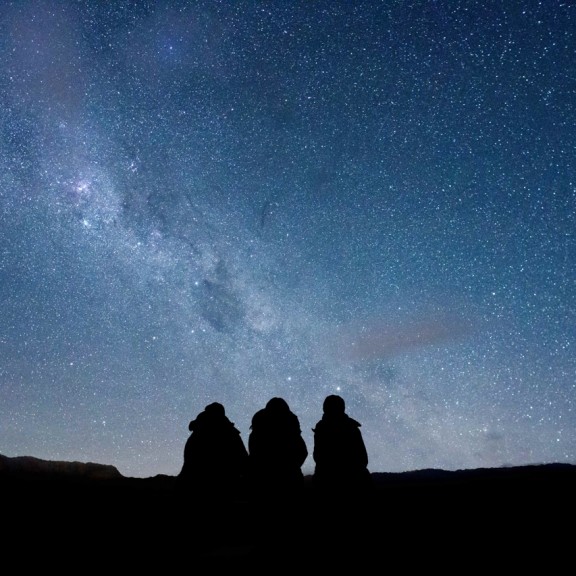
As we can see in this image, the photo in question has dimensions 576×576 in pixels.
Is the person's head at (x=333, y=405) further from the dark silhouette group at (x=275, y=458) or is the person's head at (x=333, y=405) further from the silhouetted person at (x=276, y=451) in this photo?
the silhouetted person at (x=276, y=451)

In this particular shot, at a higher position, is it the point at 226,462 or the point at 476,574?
the point at 226,462

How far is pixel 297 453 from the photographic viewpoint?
1202cm

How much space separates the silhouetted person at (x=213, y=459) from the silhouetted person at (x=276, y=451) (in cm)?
100

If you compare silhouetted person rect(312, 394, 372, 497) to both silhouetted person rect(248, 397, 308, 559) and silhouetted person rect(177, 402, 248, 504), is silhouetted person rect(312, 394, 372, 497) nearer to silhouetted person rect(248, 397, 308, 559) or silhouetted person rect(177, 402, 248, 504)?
silhouetted person rect(248, 397, 308, 559)

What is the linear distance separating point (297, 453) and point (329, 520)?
2.26 meters

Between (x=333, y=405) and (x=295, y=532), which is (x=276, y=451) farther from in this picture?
(x=295, y=532)

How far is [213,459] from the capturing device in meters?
13.0

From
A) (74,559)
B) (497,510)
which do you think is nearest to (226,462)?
(74,559)

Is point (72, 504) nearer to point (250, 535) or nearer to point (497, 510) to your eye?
point (250, 535)

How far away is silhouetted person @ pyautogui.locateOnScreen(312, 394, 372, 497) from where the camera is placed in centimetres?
1127

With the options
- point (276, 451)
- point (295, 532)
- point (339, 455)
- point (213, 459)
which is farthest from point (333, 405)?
point (213, 459)

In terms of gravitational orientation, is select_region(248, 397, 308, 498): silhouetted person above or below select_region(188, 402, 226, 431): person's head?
below

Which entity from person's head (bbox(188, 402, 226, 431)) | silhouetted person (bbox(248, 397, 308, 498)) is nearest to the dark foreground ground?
silhouetted person (bbox(248, 397, 308, 498))

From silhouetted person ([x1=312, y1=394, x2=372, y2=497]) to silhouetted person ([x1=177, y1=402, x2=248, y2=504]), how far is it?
2.48 meters
